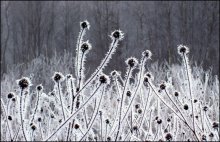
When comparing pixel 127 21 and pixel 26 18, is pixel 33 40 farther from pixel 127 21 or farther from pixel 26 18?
pixel 127 21

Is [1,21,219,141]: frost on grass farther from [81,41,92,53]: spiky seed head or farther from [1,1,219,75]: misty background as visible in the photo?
[1,1,219,75]: misty background

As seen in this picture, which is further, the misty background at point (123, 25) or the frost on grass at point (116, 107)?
the misty background at point (123, 25)

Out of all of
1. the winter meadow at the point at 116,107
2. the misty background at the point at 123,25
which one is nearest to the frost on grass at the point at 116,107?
the winter meadow at the point at 116,107

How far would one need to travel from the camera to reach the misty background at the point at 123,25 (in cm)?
1727

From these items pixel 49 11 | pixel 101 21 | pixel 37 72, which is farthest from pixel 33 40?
pixel 37 72

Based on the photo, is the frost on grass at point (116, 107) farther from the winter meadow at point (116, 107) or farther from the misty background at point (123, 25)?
the misty background at point (123, 25)

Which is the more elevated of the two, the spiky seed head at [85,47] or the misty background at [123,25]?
the misty background at [123,25]

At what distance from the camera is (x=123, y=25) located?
29.1 metres

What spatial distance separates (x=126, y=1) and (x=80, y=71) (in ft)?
91.0

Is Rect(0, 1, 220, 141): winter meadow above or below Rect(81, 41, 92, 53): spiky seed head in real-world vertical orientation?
below

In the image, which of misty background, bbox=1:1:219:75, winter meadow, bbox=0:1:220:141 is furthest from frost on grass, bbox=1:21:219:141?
misty background, bbox=1:1:219:75

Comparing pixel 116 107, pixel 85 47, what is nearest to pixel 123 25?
pixel 116 107

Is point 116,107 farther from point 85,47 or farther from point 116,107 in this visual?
point 85,47

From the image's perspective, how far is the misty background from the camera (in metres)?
17.3
